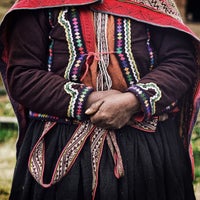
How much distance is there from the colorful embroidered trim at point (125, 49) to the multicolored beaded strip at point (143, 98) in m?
0.09

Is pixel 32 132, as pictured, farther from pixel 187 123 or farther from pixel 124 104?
pixel 187 123

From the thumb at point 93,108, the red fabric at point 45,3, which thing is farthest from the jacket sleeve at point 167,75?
the red fabric at point 45,3

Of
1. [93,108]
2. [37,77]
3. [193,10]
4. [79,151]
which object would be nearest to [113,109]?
[93,108]

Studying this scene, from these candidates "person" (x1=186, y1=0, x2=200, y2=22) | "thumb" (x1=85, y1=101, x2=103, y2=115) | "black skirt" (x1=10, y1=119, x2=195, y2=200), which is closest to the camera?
"thumb" (x1=85, y1=101, x2=103, y2=115)

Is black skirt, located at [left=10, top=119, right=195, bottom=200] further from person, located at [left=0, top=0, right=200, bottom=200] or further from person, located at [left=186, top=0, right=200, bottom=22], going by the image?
person, located at [left=186, top=0, right=200, bottom=22]

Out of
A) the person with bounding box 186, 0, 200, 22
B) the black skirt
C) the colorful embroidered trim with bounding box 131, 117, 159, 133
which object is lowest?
the person with bounding box 186, 0, 200, 22

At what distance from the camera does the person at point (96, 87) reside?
6.94 feet

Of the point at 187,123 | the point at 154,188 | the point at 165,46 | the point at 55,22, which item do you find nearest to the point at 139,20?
the point at 165,46

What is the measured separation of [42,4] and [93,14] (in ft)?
0.79

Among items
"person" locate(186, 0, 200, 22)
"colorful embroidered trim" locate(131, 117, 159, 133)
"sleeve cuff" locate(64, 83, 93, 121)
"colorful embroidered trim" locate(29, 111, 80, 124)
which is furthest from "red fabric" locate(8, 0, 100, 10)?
"person" locate(186, 0, 200, 22)

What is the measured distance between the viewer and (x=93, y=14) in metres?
2.18

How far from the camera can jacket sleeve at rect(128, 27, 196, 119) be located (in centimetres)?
212

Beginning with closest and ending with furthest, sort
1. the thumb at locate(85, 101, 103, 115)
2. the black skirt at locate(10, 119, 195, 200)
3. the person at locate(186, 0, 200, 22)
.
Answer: the thumb at locate(85, 101, 103, 115) → the black skirt at locate(10, 119, 195, 200) → the person at locate(186, 0, 200, 22)

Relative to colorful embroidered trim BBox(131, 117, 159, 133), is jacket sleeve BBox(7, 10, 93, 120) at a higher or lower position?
higher
